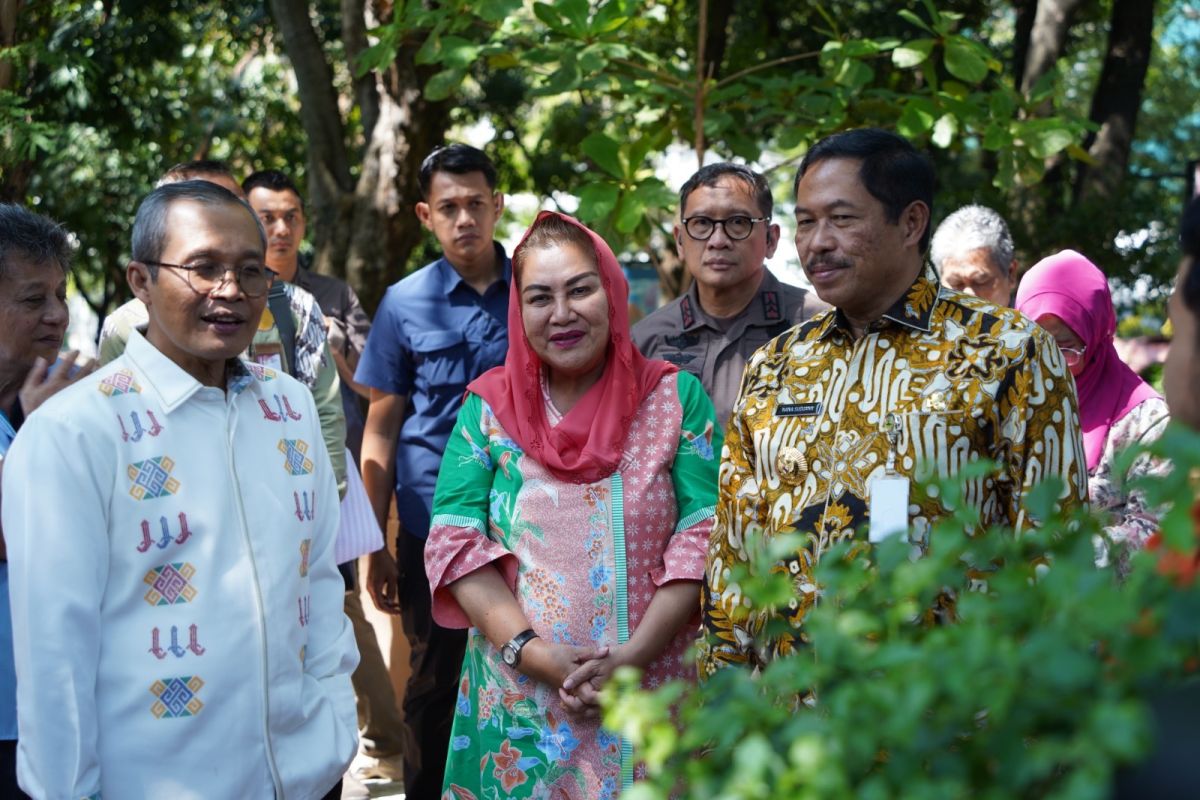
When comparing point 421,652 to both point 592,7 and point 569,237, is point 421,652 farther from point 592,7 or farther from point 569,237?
point 592,7

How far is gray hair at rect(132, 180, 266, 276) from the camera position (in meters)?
2.88

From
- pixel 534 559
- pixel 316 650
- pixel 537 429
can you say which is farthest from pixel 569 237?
pixel 316 650

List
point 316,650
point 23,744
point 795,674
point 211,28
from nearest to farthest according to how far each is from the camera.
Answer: point 795,674 < point 23,744 < point 316,650 < point 211,28

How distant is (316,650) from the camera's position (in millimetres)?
2992

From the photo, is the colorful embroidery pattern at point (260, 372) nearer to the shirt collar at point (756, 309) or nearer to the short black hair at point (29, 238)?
the short black hair at point (29, 238)

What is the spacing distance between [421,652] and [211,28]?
34.2ft

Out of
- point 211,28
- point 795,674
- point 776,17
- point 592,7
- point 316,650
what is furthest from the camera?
point 211,28

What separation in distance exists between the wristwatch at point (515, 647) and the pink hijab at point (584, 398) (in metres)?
0.39

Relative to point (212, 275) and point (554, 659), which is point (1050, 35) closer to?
point (554, 659)

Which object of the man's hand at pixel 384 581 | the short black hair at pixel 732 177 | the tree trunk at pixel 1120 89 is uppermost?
the tree trunk at pixel 1120 89

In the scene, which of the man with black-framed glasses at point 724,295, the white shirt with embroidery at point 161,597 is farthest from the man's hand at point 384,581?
the white shirt with embroidery at point 161,597

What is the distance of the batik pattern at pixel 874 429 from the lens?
9.05ft

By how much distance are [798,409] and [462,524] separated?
3.06 ft

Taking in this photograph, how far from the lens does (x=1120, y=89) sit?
35.7 feet
